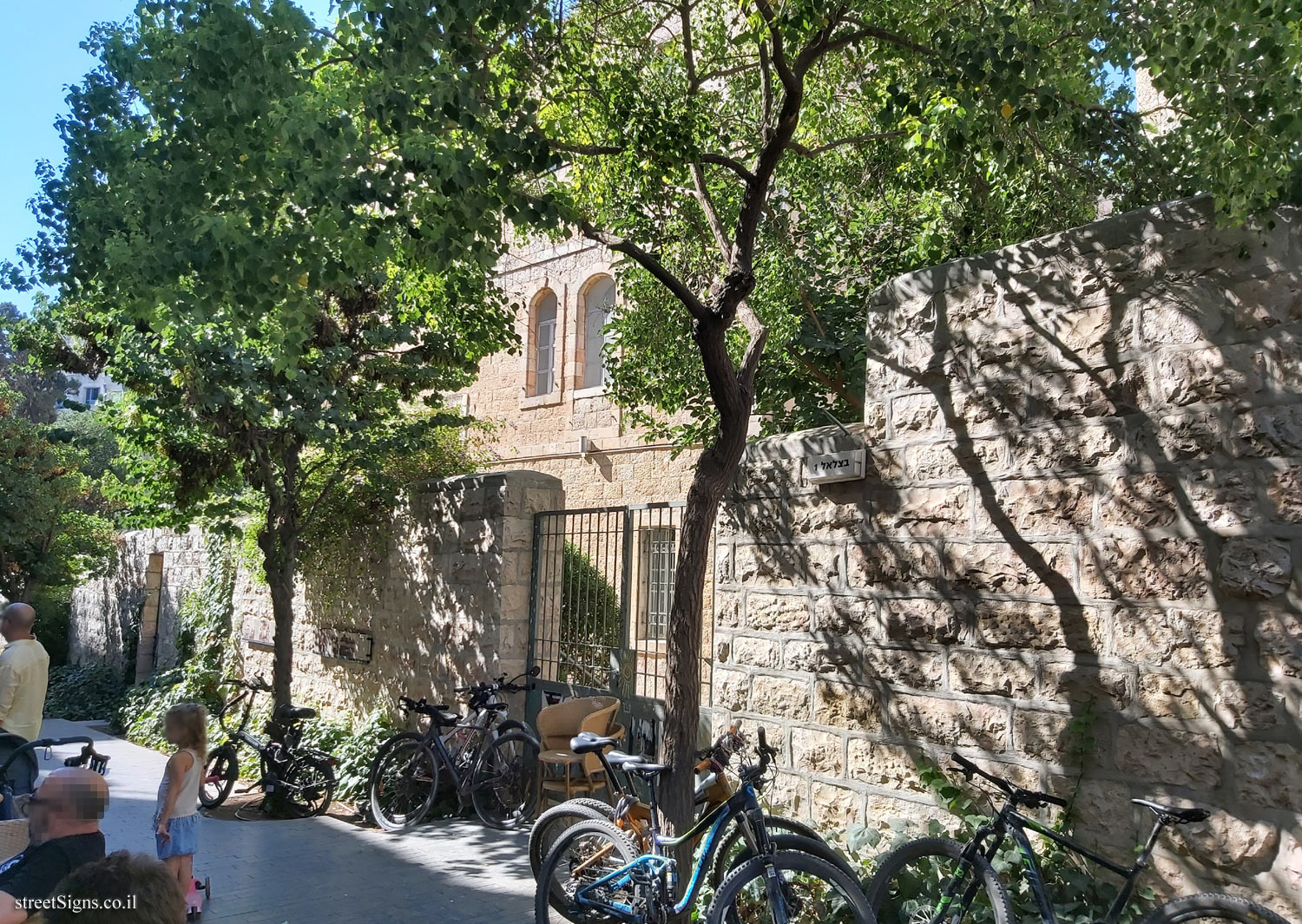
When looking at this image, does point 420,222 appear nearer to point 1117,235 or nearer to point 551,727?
point 1117,235

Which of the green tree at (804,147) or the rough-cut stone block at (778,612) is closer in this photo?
the green tree at (804,147)

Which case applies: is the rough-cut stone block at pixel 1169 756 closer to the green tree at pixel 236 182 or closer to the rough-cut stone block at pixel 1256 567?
the rough-cut stone block at pixel 1256 567

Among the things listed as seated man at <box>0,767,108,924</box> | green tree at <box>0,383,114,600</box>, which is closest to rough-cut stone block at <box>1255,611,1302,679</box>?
seated man at <box>0,767,108,924</box>

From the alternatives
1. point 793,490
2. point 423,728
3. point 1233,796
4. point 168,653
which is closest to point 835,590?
point 793,490

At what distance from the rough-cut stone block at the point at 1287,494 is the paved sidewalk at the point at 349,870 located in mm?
4175

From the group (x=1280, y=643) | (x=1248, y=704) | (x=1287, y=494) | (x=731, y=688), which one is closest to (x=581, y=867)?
(x=731, y=688)

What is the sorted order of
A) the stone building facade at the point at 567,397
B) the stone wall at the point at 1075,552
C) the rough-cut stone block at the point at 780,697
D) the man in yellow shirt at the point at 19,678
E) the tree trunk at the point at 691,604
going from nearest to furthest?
the stone wall at the point at 1075,552 → the tree trunk at the point at 691,604 → the rough-cut stone block at the point at 780,697 → the man in yellow shirt at the point at 19,678 → the stone building facade at the point at 567,397

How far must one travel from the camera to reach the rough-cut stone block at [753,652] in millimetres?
5676

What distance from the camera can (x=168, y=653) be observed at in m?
15.9

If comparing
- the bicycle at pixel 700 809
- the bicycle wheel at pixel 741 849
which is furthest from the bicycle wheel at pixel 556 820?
the bicycle wheel at pixel 741 849

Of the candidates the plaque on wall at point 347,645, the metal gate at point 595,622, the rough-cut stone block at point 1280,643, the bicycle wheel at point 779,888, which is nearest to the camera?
the rough-cut stone block at point 1280,643

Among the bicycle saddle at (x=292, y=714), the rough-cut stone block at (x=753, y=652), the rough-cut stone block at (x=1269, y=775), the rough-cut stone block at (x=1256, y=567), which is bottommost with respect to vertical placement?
the bicycle saddle at (x=292, y=714)

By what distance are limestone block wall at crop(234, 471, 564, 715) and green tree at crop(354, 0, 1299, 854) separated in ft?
5.22

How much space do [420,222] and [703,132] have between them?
119 inches
